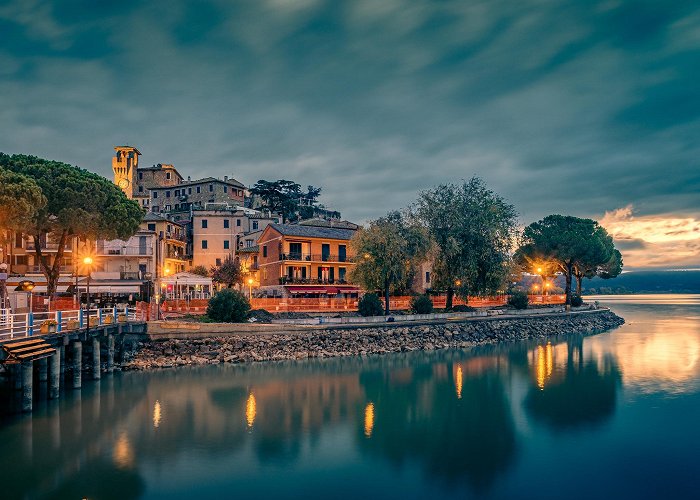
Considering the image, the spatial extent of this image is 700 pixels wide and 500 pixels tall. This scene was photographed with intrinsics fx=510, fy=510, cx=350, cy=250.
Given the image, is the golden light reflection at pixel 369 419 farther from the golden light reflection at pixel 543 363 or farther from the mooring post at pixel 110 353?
the mooring post at pixel 110 353

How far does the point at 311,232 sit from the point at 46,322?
4131 centimetres

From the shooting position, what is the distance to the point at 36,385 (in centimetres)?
2875

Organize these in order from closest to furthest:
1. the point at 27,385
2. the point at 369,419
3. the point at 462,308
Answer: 1. the point at 27,385
2. the point at 369,419
3. the point at 462,308

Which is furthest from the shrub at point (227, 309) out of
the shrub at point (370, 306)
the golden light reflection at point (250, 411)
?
the golden light reflection at point (250, 411)

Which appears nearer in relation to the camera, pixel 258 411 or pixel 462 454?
pixel 462 454

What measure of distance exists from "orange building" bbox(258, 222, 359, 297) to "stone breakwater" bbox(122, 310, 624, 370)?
16.2 m

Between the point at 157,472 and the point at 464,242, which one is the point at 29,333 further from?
the point at 464,242

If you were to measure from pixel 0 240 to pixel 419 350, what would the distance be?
113ft

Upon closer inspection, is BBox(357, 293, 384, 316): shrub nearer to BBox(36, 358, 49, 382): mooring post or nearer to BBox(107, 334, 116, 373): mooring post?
BBox(107, 334, 116, 373): mooring post

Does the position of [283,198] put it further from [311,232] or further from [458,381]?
[458,381]

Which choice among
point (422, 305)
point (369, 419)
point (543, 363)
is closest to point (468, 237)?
point (422, 305)

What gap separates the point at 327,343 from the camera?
143 ft

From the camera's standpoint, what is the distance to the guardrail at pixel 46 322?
2451 cm

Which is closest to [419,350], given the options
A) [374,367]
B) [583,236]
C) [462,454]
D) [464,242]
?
[374,367]
